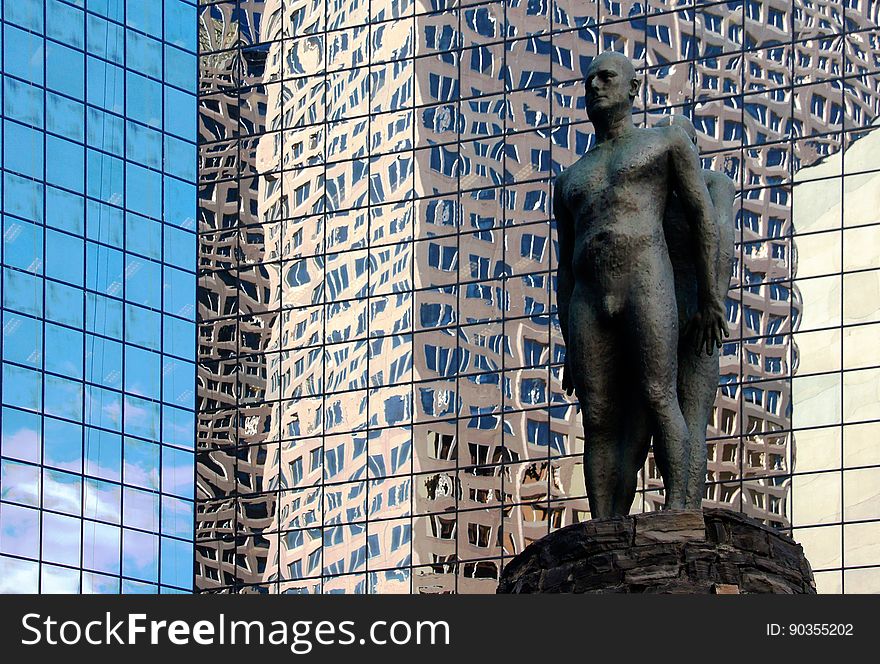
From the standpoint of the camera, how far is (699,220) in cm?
2194

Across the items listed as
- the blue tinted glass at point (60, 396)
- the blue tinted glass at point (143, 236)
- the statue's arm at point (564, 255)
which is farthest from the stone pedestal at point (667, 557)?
the blue tinted glass at point (143, 236)

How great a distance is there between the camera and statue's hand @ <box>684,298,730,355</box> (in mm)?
21625

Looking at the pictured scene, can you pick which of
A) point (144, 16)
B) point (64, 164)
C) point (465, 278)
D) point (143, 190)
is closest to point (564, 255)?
point (465, 278)

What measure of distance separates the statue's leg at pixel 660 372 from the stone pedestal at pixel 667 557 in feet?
3.05

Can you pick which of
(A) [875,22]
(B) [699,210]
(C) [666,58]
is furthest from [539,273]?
(B) [699,210]

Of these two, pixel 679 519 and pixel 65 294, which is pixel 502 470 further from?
pixel 679 519

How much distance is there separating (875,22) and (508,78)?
1259cm

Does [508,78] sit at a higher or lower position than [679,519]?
higher

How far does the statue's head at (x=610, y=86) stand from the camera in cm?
2208

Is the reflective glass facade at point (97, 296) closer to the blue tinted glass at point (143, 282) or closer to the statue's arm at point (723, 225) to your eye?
the blue tinted glass at point (143, 282)

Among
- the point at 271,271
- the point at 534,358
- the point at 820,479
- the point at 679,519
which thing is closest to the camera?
the point at 679,519

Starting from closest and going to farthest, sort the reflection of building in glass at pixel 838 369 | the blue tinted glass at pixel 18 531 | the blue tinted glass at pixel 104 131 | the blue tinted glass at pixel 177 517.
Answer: the reflection of building in glass at pixel 838 369, the blue tinted glass at pixel 18 531, the blue tinted glass at pixel 177 517, the blue tinted glass at pixel 104 131

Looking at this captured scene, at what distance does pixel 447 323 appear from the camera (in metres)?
82.8

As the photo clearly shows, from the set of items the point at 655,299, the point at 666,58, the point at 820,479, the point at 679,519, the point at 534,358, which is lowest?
the point at 679,519
